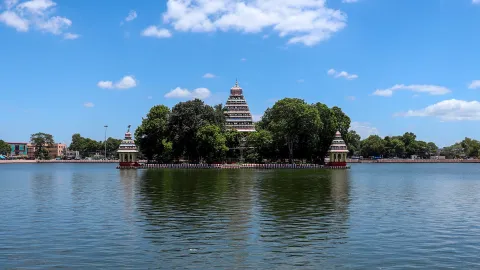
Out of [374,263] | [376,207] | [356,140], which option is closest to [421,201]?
[376,207]

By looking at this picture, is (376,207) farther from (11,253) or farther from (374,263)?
(11,253)

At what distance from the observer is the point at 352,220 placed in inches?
992

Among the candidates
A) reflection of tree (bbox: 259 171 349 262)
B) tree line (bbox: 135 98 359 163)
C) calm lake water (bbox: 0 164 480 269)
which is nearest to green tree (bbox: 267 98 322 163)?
tree line (bbox: 135 98 359 163)

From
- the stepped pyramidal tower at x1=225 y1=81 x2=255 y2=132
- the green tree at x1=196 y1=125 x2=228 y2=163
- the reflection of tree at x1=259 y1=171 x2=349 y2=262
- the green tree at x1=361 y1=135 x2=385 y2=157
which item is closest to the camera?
the reflection of tree at x1=259 y1=171 x2=349 y2=262

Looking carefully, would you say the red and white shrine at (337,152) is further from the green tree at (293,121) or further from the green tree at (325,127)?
the green tree at (293,121)

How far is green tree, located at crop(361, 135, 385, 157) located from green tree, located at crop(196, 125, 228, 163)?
10705 cm

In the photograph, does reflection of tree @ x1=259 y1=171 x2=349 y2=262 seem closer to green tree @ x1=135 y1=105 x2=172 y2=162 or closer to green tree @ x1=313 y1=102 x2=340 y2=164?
green tree @ x1=313 y1=102 x2=340 y2=164

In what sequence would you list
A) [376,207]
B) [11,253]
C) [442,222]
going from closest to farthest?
1. [11,253]
2. [442,222]
3. [376,207]

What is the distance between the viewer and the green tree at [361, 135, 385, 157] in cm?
19350

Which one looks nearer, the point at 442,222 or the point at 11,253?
the point at 11,253

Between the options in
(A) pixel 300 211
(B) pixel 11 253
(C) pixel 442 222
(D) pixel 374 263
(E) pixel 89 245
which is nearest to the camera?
(D) pixel 374 263

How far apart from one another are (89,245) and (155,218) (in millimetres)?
7120

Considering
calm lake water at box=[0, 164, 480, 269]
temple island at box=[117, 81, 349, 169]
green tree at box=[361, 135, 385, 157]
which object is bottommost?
calm lake water at box=[0, 164, 480, 269]

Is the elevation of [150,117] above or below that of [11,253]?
above
